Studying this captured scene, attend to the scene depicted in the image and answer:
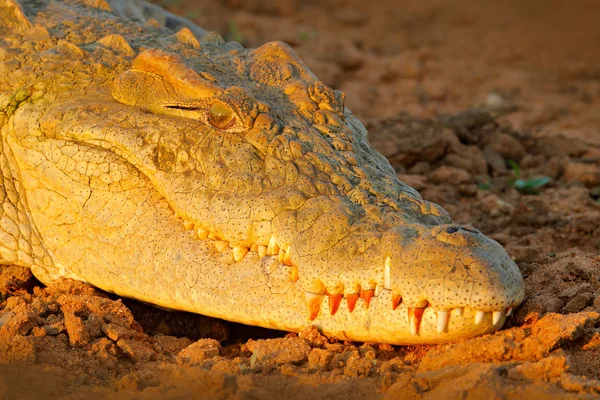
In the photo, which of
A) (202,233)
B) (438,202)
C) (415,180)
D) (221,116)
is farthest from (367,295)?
(415,180)

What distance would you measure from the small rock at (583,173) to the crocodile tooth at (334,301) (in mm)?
3510

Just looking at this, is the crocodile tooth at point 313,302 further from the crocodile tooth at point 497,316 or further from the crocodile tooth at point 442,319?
the crocodile tooth at point 497,316

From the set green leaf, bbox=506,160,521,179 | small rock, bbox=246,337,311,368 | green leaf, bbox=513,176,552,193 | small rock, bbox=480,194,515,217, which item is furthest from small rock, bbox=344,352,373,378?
green leaf, bbox=506,160,521,179

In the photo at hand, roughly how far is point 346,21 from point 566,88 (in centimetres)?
285

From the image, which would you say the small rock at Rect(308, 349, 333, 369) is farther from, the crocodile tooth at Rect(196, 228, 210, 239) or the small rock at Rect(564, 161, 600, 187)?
the small rock at Rect(564, 161, 600, 187)

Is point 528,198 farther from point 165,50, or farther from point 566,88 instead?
point 566,88

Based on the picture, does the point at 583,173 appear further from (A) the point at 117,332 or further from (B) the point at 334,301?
(A) the point at 117,332

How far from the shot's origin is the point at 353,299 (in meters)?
3.21

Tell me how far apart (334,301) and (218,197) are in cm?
68

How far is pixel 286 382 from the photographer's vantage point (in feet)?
10.2

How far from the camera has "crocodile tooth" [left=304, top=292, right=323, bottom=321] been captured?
3.27 meters

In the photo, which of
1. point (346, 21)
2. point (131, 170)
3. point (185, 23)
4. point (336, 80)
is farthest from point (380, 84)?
point (131, 170)

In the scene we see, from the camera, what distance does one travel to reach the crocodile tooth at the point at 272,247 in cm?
337

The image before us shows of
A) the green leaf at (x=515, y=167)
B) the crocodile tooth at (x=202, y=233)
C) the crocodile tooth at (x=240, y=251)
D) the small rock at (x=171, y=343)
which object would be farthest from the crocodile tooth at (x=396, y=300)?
the green leaf at (x=515, y=167)
